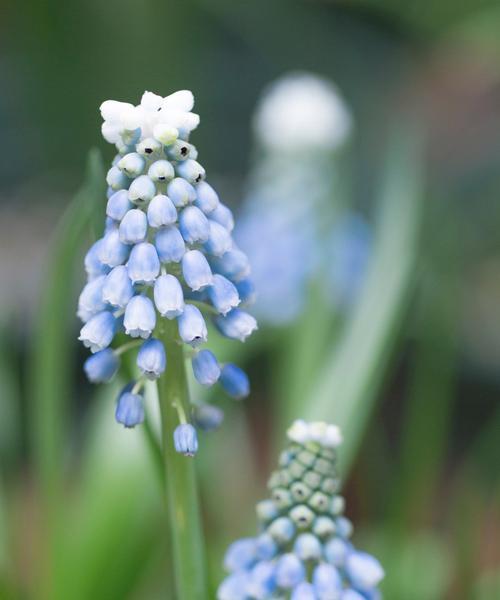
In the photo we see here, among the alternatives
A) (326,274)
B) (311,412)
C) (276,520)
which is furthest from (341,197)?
(276,520)

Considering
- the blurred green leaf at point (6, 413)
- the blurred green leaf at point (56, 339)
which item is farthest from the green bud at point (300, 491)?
the blurred green leaf at point (6, 413)

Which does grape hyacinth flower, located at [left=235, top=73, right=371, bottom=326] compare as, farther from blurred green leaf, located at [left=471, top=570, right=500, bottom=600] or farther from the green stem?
the green stem

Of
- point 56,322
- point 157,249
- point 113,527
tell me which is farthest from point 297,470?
point 113,527

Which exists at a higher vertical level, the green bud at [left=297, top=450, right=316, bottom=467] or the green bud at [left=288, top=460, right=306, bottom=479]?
the green bud at [left=297, top=450, right=316, bottom=467]

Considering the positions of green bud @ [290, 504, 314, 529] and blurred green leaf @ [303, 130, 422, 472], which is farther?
blurred green leaf @ [303, 130, 422, 472]

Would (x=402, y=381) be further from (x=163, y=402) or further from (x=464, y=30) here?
(x=163, y=402)

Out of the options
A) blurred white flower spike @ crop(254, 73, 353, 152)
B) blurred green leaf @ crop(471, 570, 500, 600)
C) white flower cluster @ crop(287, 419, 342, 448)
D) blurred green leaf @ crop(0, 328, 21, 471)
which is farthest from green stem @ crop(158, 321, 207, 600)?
blurred white flower spike @ crop(254, 73, 353, 152)
